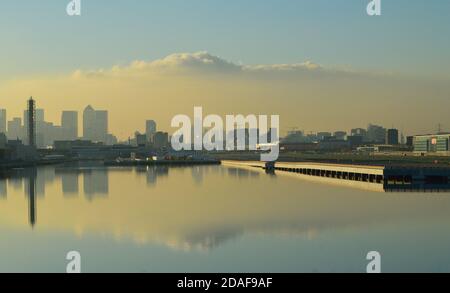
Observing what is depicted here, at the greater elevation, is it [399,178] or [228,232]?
[399,178]

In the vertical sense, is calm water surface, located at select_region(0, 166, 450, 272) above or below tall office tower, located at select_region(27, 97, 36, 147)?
below

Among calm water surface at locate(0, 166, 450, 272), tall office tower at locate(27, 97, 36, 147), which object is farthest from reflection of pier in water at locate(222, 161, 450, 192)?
tall office tower at locate(27, 97, 36, 147)

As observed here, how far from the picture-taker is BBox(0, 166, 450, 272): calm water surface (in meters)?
23.5

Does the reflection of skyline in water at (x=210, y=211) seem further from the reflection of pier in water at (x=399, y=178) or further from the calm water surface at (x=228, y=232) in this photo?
the reflection of pier in water at (x=399, y=178)

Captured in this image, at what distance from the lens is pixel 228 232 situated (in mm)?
30938

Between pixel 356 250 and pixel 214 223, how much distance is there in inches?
428

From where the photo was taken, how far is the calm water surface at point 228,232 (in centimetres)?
2350

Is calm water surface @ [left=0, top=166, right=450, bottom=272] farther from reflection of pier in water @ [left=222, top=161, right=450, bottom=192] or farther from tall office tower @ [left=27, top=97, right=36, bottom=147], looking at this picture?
tall office tower @ [left=27, top=97, right=36, bottom=147]

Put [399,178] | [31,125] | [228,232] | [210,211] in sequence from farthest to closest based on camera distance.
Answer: [31,125] → [399,178] → [210,211] → [228,232]

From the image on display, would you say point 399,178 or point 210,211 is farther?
point 399,178

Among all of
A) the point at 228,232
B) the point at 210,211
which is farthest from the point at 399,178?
the point at 228,232

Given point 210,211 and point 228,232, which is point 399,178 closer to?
point 210,211

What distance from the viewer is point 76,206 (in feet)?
149
